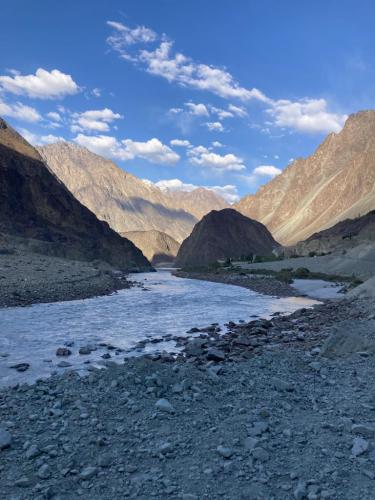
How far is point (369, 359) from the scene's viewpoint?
11.9 metres

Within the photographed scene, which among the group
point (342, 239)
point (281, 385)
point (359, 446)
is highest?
point (342, 239)

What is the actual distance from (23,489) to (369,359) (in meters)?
9.24

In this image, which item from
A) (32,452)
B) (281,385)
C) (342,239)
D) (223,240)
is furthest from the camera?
(223,240)

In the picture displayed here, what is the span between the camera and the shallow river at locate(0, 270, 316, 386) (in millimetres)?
13852

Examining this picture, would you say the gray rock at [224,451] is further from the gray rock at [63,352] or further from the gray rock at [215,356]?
the gray rock at [63,352]

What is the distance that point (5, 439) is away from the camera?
23.3 ft

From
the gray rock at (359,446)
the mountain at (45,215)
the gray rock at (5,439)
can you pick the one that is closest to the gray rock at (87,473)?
the gray rock at (5,439)

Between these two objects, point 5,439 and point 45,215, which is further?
point 45,215

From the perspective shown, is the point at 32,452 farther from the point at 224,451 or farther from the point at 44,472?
the point at 224,451

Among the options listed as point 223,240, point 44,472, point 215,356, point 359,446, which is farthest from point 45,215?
point 359,446

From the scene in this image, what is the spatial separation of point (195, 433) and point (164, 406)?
104 cm

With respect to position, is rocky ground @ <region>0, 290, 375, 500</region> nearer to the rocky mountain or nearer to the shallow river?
the shallow river

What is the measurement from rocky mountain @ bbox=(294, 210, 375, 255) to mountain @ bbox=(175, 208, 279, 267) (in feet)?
104

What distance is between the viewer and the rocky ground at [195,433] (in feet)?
20.0
